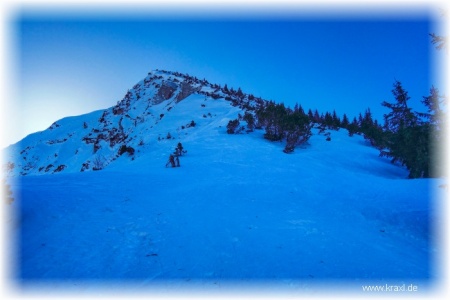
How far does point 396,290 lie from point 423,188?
16.1 ft

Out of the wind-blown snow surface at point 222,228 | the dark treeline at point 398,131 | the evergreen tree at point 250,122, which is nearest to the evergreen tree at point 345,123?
the dark treeline at point 398,131

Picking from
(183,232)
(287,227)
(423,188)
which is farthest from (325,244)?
(423,188)

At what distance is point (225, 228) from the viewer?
18.5 feet

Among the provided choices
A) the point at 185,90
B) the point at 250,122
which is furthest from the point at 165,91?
the point at 250,122

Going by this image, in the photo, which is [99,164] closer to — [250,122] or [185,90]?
[250,122]

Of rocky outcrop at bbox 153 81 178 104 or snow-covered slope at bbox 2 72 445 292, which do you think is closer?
snow-covered slope at bbox 2 72 445 292

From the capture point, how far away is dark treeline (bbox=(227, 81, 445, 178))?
7.62m

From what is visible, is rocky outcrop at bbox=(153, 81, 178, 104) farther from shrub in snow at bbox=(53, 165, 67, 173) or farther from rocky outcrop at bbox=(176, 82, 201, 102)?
shrub in snow at bbox=(53, 165, 67, 173)

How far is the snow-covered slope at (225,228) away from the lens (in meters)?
4.07

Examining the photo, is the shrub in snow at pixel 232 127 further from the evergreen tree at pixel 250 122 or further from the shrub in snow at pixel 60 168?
the shrub in snow at pixel 60 168

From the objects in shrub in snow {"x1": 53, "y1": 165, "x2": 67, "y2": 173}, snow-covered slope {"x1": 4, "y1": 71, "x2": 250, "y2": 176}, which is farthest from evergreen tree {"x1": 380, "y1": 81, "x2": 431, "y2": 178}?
shrub in snow {"x1": 53, "y1": 165, "x2": 67, "y2": 173}

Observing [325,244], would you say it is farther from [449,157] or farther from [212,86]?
A: [212,86]

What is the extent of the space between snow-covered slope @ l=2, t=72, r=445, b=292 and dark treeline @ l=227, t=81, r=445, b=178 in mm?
1252

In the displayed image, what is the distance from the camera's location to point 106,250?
452 cm
